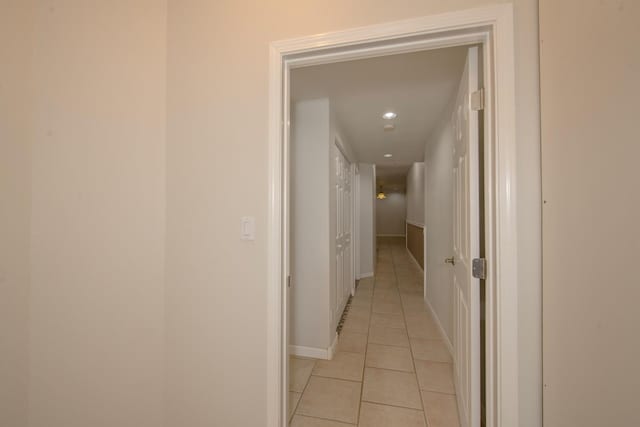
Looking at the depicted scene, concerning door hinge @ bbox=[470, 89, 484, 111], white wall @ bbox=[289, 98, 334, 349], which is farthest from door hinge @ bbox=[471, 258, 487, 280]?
white wall @ bbox=[289, 98, 334, 349]

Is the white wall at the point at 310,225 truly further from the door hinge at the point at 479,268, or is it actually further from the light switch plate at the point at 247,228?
the door hinge at the point at 479,268

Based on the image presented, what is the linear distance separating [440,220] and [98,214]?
2839 millimetres

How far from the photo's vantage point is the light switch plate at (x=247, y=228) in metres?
1.20

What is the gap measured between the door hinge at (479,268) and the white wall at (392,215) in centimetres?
1012

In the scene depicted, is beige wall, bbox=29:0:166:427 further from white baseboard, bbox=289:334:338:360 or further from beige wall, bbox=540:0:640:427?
beige wall, bbox=540:0:640:427

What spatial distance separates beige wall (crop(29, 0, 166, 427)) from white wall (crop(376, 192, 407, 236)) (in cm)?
1049

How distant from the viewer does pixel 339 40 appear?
1.09m

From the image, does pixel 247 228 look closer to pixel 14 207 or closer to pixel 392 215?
pixel 14 207

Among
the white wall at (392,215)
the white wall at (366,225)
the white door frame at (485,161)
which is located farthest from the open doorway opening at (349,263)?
the white wall at (392,215)

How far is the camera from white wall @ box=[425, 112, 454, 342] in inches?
92.0

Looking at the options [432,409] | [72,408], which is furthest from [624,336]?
[72,408]

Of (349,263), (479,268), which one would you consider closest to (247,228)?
(479,268)

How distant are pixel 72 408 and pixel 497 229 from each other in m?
1.95

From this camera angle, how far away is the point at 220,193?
1240 mm
